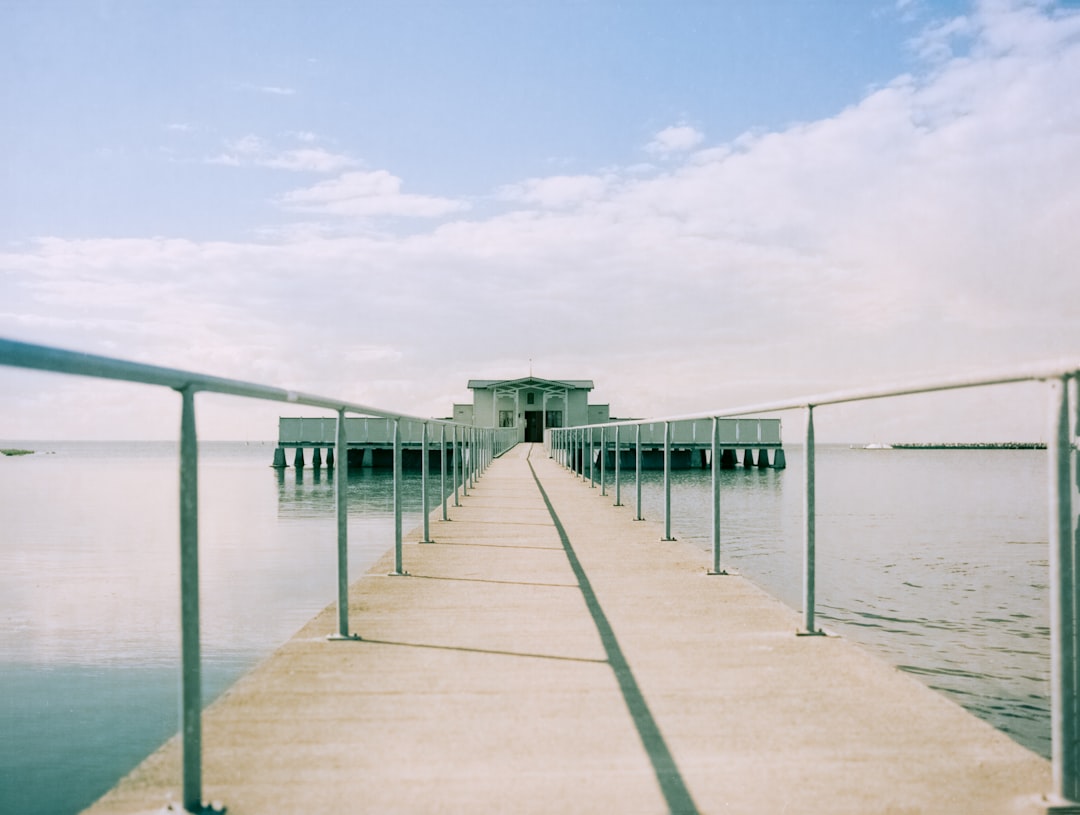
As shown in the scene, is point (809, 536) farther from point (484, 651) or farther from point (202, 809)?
point (202, 809)

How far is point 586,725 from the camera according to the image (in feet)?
7.37

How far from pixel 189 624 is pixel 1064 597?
178cm

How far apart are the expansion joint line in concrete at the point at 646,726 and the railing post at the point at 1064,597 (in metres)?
0.76

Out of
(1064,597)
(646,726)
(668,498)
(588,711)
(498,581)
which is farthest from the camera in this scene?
(668,498)

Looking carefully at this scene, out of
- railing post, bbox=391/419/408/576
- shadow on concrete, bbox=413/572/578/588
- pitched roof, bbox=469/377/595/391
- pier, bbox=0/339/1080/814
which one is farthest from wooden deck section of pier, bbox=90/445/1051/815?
pitched roof, bbox=469/377/595/391

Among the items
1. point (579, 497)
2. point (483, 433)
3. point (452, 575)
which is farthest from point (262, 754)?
point (483, 433)

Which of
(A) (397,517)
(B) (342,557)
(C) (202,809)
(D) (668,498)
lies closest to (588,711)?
(C) (202,809)

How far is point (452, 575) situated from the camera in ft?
15.1

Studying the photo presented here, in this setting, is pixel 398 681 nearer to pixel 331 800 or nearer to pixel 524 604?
pixel 331 800

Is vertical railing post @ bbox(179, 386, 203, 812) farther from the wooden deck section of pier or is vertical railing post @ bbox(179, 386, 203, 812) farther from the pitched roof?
the pitched roof

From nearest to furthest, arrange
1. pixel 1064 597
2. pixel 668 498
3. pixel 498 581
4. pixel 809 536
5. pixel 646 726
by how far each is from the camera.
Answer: pixel 1064 597 < pixel 646 726 < pixel 809 536 < pixel 498 581 < pixel 668 498

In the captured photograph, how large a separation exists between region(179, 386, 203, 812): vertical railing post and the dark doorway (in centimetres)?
4116

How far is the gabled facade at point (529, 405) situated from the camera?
140 feet

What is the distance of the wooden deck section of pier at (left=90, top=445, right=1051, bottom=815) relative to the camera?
1.84 meters
